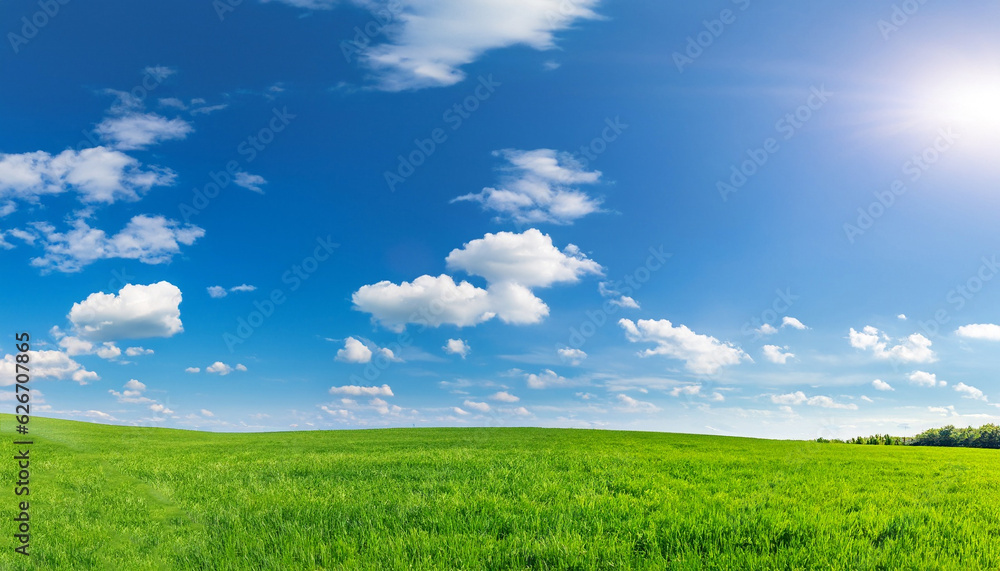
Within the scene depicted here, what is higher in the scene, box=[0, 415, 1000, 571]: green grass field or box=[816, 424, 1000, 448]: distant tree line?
box=[0, 415, 1000, 571]: green grass field

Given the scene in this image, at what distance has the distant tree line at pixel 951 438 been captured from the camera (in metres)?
47.9

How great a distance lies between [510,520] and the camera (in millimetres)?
8227

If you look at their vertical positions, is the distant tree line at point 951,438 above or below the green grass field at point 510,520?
below

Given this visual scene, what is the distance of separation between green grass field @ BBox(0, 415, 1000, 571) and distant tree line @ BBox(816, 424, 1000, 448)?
4385cm

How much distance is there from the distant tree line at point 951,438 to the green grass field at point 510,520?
43.9 m

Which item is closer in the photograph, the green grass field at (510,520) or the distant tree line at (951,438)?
the green grass field at (510,520)

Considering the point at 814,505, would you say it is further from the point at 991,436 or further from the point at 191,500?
the point at 991,436

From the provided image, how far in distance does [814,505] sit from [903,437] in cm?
5953

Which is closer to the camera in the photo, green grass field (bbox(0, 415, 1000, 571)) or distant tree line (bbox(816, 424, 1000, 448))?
green grass field (bbox(0, 415, 1000, 571))

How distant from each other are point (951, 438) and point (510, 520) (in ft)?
201

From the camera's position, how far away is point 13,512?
10453mm

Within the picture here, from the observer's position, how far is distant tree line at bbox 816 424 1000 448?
47.9 metres

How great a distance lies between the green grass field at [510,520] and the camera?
6.93 metres

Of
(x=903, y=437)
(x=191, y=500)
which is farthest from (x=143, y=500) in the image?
(x=903, y=437)
